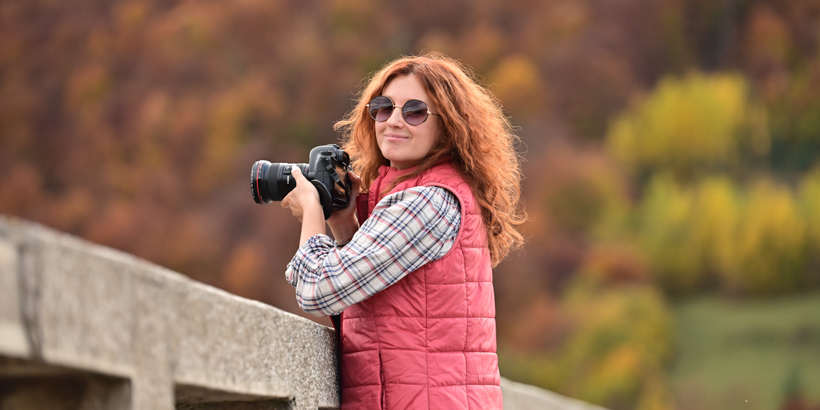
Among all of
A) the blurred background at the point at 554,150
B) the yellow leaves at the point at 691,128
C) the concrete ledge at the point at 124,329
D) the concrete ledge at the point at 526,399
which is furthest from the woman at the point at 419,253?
the yellow leaves at the point at 691,128

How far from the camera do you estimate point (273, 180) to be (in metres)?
1.81

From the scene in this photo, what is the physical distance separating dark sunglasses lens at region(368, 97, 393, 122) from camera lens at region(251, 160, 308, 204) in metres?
0.18

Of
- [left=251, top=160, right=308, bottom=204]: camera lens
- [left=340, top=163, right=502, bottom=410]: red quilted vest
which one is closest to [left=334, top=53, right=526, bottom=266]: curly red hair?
[left=340, top=163, right=502, bottom=410]: red quilted vest

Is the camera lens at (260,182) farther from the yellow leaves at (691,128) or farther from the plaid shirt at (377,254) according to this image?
the yellow leaves at (691,128)

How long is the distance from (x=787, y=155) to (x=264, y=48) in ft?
30.0

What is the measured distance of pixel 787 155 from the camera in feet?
44.6

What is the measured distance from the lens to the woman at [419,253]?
1.55 meters

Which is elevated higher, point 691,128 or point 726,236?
point 691,128

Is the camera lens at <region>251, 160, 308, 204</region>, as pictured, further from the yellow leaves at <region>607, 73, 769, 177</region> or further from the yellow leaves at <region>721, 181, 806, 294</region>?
the yellow leaves at <region>607, 73, 769, 177</region>

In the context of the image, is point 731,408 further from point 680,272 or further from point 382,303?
point 382,303

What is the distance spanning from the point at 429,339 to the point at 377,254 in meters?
0.18

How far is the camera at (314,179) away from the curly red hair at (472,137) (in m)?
0.16

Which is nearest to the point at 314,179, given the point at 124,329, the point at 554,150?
the point at 124,329

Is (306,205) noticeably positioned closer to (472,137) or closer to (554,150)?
(472,137)
